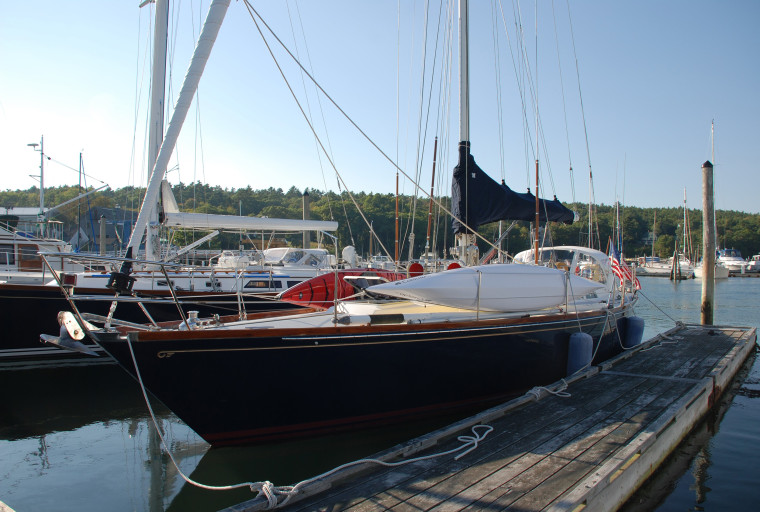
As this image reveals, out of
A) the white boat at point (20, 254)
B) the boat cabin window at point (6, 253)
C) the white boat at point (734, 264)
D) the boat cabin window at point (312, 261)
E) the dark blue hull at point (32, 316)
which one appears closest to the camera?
the dark blue hull at point (32, 316)

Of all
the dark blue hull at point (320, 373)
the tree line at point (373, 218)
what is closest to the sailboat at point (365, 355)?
the dark blue hull at point (320, 373)

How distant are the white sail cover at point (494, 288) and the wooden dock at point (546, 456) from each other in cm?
121

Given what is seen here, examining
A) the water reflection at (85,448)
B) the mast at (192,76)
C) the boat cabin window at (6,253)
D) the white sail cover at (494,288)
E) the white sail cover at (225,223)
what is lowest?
the water reflection at (85,448)

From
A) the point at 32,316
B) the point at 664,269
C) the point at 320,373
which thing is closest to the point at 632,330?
the point at 320,373

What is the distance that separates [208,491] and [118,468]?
1.41m

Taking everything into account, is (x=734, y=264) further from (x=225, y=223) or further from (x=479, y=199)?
(x=225, y=223)

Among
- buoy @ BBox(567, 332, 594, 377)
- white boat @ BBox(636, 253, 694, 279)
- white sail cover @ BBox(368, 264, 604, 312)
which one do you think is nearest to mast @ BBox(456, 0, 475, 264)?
white sail cover @ BBox(368, 264, 604, 312)

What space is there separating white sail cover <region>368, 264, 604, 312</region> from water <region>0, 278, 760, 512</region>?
181 centimetres

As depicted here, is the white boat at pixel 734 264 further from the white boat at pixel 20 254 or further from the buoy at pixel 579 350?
the white boat at pixel 20 254

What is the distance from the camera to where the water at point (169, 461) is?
5.23m

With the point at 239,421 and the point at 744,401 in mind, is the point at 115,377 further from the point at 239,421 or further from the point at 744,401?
the point at 744,401

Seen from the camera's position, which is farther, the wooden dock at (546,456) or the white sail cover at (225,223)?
the white sail cover at (225,223)

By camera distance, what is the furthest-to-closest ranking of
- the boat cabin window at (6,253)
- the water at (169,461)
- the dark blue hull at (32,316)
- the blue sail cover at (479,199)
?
1. the boat cabin window at (6,253)
2. the dark blue hull at (32,316)
3. the blue sail cover at (479,199)
4. the water at (169,461)

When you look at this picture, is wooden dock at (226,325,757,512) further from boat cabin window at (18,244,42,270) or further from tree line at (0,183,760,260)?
tree line at (0,183,760,260)
